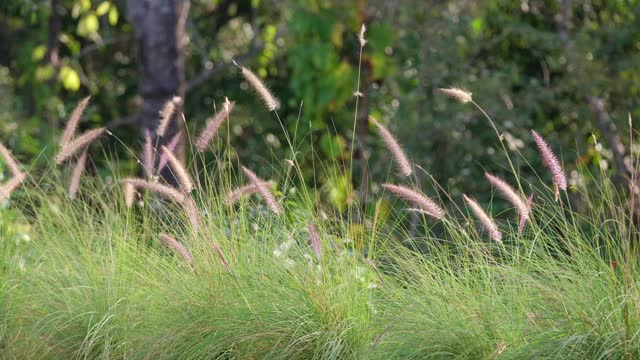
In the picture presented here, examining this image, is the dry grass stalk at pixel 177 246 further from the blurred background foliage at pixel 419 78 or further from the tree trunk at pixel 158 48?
the blurred background foliage at pixel 419 78

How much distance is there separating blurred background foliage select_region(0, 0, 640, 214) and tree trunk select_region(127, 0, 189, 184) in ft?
4.08

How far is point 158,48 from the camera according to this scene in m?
7.56

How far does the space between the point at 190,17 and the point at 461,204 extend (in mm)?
4109

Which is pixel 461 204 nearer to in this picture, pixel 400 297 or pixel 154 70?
pixel 154 70

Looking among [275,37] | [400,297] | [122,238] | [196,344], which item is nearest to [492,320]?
[400,297]

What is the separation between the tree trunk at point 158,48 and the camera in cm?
751

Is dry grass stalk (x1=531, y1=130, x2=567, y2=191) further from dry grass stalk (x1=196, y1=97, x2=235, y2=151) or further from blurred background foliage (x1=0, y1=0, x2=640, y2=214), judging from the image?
blurred background foliage (x1=0, y1=0, x2=640, y2=214)

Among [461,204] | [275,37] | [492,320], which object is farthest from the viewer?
[275,37]

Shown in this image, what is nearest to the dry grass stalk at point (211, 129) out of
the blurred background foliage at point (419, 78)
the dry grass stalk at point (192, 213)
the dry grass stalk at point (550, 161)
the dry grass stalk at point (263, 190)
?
the dry grass stalk at point (192, 213)

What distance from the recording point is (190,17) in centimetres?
1180

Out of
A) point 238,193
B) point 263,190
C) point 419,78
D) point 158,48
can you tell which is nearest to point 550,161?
point 263,190

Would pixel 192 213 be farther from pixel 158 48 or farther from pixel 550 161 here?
pixel 158 48

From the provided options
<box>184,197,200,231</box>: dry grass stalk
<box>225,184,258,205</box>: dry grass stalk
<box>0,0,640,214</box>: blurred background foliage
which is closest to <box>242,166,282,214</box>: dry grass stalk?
<box>225,184,258,205</box>: dry grass stalk

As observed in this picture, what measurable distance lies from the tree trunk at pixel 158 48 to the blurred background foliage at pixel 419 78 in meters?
1.24
